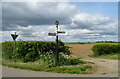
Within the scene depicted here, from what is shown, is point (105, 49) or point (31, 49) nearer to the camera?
point (31, 49)

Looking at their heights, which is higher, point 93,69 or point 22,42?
point 22,42

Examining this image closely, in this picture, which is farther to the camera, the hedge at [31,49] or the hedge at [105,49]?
the hedge at [105,49]

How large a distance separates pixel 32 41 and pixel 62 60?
12.0 feet

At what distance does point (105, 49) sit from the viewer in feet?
75.8

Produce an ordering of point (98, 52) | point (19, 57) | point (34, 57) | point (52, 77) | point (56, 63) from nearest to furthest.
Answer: point (52, 77) < point (56, 63) < point (34, 57) < point (19, 57) < point (98, 52)

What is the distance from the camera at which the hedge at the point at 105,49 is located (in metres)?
23.0

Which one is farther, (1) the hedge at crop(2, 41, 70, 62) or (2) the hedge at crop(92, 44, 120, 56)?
(2) the hedge at crop(92, 44, 120, 56)

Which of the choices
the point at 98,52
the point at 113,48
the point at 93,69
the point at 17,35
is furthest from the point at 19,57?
the point at 113,48

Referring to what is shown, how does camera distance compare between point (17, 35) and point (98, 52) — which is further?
point (98, 52)

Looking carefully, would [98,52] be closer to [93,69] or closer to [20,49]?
[20,49]

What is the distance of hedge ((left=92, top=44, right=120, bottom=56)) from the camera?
2303 cm

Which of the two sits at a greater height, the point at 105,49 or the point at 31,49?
the point at 31,49

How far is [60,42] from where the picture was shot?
17938 millimetres

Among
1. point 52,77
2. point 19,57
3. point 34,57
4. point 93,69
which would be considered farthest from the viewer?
point 19,57
